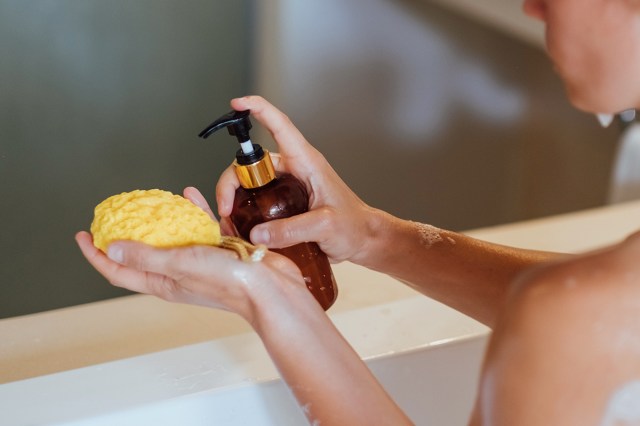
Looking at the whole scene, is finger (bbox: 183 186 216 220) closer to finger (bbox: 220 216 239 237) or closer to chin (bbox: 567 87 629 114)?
finger (bbox: 220 216 239 237)

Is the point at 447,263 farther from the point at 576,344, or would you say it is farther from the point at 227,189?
the point at 576,344

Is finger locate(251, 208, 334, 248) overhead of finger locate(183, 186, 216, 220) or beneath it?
beneath

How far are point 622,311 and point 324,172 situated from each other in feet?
1.16

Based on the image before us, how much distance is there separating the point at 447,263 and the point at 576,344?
37 centimetres

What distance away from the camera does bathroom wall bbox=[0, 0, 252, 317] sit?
4.56ft

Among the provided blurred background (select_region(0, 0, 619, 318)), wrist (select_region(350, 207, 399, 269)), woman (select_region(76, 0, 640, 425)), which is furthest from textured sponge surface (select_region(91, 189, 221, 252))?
blurred background (select_region(0, 0, 619, 318))

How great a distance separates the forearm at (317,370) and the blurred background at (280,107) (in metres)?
0.42

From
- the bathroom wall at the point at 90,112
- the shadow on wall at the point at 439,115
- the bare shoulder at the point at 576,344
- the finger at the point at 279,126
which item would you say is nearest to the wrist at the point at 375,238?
the finger at the point at 279,126

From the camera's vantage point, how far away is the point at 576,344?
47cm

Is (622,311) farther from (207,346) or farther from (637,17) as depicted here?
(207,346)

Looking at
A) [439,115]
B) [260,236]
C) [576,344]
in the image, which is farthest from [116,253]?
[439,115]

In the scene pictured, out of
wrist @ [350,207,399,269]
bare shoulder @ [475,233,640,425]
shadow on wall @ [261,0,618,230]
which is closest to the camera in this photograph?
bare shoulder @ [475,233,640,425]

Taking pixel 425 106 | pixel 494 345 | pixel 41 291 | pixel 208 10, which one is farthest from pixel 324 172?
pixel 425 106

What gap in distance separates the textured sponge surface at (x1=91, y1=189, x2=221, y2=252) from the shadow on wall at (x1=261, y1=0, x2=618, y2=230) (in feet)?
4.45
